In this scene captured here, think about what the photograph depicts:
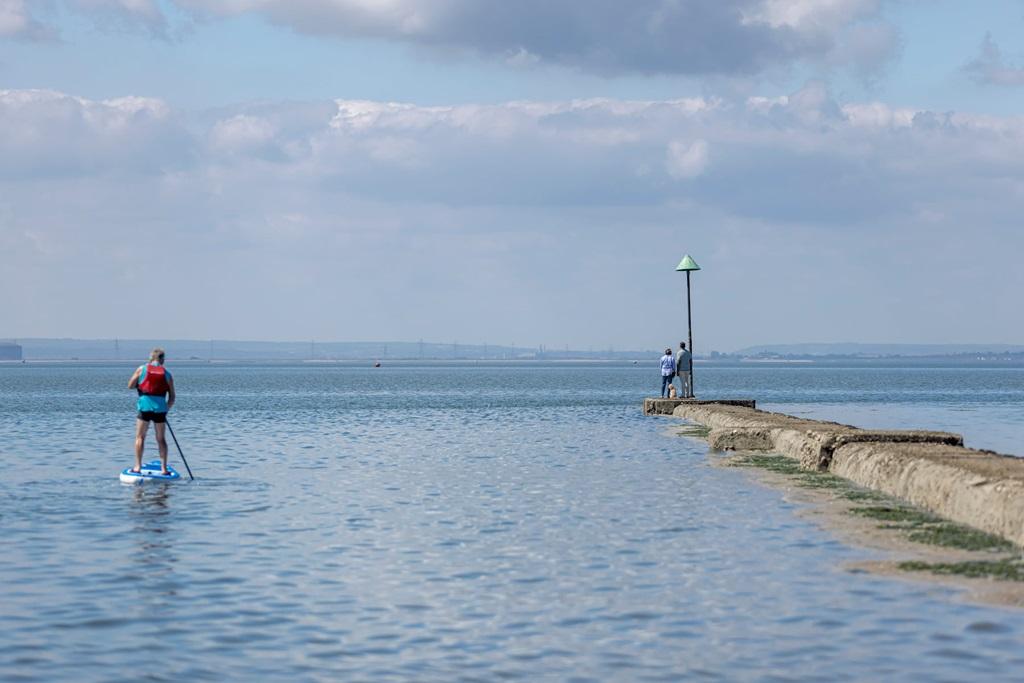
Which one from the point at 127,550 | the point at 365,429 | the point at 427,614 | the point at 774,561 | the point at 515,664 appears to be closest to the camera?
the point at 515,664

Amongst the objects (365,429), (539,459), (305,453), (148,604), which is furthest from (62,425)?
(148,604)

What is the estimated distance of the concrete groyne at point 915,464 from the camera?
16188 mm

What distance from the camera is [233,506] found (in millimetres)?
19406

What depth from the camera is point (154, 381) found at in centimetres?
2231

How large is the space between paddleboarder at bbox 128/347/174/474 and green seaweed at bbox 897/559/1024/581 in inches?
481

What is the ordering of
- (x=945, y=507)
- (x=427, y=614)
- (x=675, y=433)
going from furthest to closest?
(x=675, y=433)
(x=945, y=507)
(x=427, y=614)

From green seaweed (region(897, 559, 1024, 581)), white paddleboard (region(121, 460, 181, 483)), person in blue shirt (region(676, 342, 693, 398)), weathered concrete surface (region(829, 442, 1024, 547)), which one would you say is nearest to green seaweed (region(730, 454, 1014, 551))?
weathered concrete surface (region(829, 442, 1024, 547))

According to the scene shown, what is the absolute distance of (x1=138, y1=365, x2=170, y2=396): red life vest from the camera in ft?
73.0

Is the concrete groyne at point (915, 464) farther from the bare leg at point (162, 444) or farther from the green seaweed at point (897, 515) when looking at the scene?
the bare leg at point (162, 444)

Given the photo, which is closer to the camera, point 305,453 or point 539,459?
point 539,459

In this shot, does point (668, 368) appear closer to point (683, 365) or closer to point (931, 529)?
point (683, 365)

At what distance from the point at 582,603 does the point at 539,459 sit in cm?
1663

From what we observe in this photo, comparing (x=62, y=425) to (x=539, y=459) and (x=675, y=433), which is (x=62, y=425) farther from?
(x=539, y=459)

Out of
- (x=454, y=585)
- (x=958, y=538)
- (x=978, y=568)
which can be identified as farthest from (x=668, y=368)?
(x=454, y=585)
